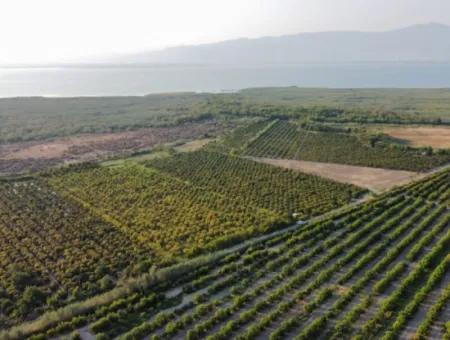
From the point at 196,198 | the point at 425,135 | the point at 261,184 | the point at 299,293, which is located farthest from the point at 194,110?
the point at 299,293

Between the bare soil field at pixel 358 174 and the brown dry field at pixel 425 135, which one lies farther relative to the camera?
the brown dry field at pixel 425 135

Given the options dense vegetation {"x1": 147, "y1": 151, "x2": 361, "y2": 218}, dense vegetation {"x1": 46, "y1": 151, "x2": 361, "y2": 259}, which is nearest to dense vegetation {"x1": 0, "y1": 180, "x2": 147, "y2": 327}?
dense vegetation {"x1": 46, "y1": 151, "x2": 361, "y2": 259}

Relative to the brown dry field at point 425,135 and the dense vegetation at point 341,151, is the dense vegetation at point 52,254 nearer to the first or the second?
the dense vegetation at point 341,151

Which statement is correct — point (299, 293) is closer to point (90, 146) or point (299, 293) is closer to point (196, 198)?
point (196, 198)

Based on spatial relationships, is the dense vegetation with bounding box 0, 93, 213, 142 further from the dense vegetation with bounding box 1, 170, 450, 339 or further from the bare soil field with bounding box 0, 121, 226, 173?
the dense vegetation with bounding box 1, 170, 450, 339

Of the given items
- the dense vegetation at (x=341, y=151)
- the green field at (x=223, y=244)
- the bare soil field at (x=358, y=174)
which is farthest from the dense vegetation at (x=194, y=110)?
the bare soil field at (x=358, y=174)

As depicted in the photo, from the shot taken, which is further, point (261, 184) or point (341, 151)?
point (341, 151)
